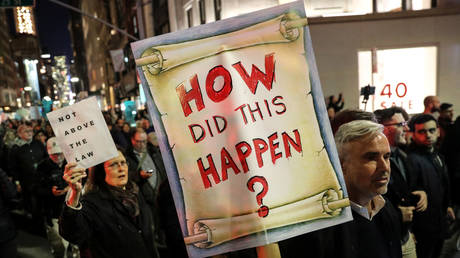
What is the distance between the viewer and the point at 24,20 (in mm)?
75625

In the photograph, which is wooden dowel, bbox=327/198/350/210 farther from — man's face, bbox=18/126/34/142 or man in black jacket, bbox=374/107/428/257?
man's face, bbox=18/126/34/142

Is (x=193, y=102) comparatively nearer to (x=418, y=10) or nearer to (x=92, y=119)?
(x=92, y=119)

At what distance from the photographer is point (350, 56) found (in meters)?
13.1

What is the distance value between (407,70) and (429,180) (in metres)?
8.51

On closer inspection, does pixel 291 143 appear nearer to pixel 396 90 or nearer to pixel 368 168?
pixel 368 168

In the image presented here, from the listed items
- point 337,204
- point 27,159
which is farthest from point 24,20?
point 337,204

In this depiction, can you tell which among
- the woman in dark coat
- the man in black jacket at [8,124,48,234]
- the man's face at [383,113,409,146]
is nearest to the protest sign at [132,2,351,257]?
the woman in dark coat

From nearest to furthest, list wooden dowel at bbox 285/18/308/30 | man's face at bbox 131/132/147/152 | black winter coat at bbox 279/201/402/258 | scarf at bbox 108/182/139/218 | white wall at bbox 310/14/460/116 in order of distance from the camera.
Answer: wooden dowel at bbox 285/18/308/30 → black winter coat at bbox 279/201/402/258 → scarf at bbox 108/182/139/218 → man's face at bbox 131/132/147/152 → white wall at bbox 310/14/460/116

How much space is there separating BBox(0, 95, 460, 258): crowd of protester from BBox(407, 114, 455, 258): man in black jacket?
0.04 feet

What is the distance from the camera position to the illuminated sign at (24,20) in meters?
74.8

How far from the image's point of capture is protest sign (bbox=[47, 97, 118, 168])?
302cm

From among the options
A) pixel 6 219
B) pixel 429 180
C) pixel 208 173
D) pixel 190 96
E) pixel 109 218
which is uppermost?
pixel 190 96

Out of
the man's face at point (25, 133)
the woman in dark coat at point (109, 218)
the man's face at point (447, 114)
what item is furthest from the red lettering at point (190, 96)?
the man's face at point (25, 133)

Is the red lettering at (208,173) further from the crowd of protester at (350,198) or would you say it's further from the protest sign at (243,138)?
the crowd of protester at (350,198)
